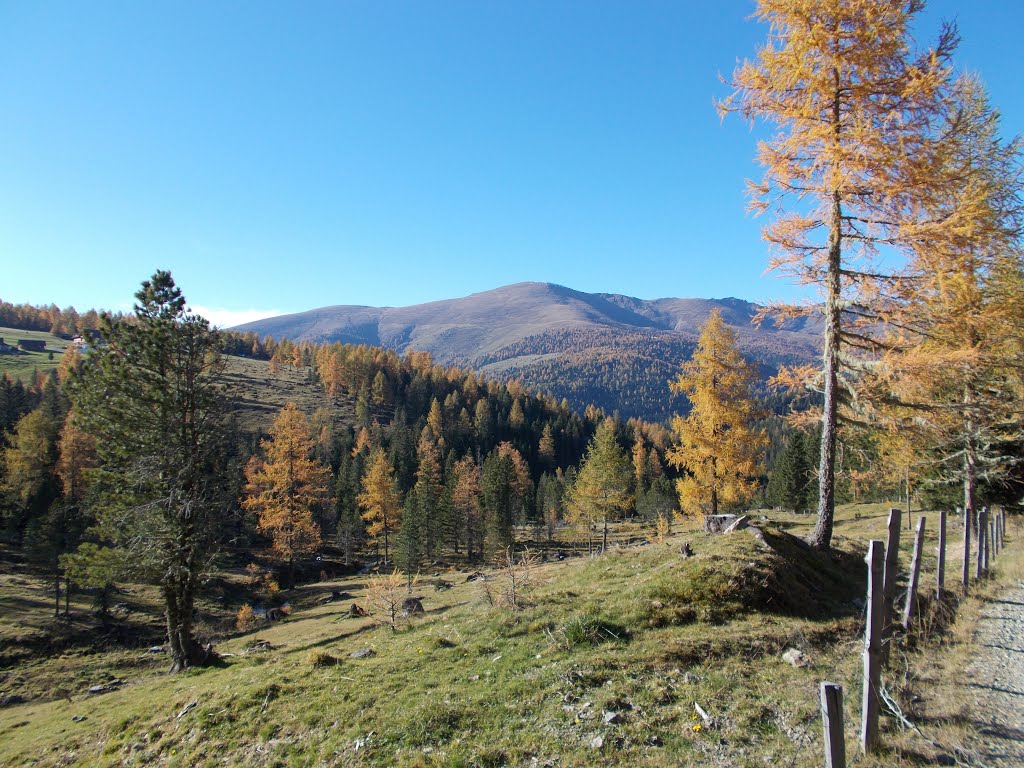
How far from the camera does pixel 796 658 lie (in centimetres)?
898

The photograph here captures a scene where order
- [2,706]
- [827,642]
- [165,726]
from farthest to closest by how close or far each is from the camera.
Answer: [2,706], [165,726], [827,642]

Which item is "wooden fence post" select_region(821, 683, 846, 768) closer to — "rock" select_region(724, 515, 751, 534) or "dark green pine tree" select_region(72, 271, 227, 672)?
"rock" select_region(724, 515, 751, 534)

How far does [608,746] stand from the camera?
23.1ft

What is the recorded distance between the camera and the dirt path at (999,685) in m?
6.04

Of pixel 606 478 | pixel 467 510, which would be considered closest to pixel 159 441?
pixel 606 478

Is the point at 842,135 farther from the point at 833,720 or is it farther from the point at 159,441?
the point at 159,441

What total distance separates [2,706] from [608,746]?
33.1 meters

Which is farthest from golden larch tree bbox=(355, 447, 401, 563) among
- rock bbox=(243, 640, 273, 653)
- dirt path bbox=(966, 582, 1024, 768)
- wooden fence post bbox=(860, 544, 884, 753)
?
wooden fence post bbox=(860, 544, 884, 753)

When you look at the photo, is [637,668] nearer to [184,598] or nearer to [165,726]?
[165,726]

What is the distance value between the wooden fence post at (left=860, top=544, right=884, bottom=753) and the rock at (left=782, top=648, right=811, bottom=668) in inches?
106

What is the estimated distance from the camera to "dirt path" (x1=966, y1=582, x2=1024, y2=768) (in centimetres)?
604

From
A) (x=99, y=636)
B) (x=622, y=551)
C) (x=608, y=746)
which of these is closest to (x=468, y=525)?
(x=99, y=636)

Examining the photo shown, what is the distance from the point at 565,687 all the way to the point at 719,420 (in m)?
19.5

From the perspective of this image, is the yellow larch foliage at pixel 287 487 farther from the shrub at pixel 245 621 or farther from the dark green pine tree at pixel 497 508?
the dark green pine tree at pixel 497 508
